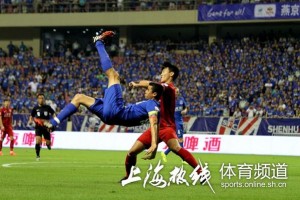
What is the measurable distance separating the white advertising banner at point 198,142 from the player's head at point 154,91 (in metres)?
21.0

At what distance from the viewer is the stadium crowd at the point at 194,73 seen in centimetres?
4866

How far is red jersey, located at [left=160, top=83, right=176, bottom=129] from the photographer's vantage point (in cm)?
1780

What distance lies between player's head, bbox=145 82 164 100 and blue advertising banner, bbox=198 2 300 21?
40.2 metres

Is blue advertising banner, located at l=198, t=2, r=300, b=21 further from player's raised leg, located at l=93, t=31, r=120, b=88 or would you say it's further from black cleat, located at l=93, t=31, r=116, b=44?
player's raised leg, located at l=93, t=31, r=120, b=88

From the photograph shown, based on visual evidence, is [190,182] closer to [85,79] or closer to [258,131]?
[258,131]

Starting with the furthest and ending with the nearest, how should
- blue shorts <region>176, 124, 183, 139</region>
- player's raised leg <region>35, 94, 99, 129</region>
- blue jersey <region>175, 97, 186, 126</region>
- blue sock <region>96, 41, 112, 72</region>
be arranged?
1. blue jersey <region>175, 97, 186, 126</region>
2. blue shorts <region>176, 124, 183, 139</region>
3. blue sock <region>96, 41, 112, 72</region>
4. player's raised leg <region>35, 94, 99, 129</region>

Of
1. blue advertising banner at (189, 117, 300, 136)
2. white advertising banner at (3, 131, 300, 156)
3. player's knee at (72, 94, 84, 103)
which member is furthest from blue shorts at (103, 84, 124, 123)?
blue advertising banner at (189, 117, 300, 136)

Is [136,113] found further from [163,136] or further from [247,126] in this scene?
[247,126]

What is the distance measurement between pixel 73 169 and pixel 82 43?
148 feet

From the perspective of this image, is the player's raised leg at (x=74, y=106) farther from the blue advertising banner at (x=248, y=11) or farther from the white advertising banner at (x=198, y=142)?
the blue advertising banner at (x=248, y=11)

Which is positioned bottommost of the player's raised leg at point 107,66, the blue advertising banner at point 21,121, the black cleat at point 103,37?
the blue advertising banner at point 21,121

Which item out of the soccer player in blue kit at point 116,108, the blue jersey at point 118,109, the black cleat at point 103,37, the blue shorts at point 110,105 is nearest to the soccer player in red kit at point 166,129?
the soccer player in blue kit at point 116,108

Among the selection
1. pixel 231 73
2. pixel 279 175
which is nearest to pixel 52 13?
pixel 231 73

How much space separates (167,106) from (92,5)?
4903 centimetres
